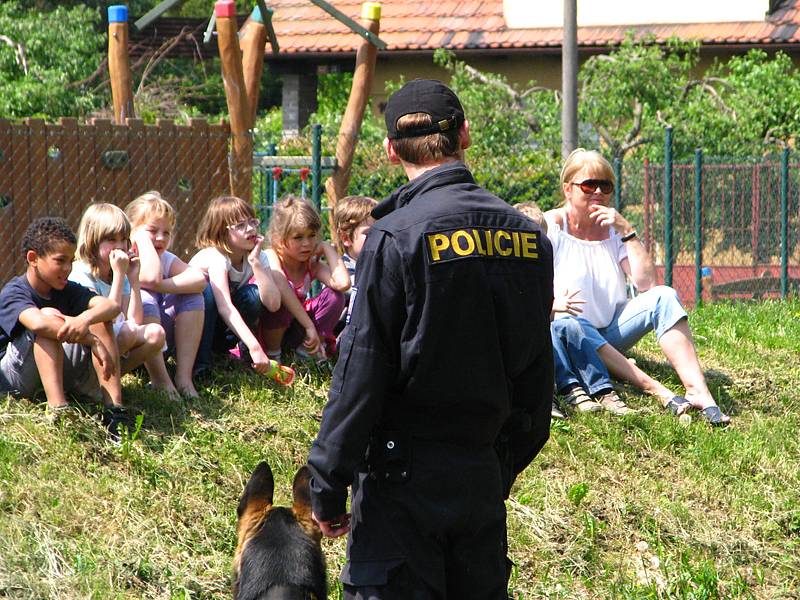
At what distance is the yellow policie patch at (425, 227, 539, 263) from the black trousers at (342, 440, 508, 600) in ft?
1.80

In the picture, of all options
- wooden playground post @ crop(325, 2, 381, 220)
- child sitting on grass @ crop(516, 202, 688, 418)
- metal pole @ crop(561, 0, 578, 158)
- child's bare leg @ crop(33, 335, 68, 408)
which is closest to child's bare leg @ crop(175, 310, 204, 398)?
child's bare leg @ crop(33, 335, 68, 408)

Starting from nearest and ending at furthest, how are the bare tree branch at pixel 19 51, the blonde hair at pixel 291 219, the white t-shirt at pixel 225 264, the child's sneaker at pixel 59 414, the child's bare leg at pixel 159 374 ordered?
the child's sneaker at pixel 59 414 → the child's bare leg at pixel 159 374 → the white t-shirt at pixel 225 264 → the blonde hair at pixel 291 219 → the bare tree branch at pixel 19 51

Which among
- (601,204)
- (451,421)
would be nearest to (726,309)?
(601,204)

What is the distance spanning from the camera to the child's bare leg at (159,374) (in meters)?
6.16

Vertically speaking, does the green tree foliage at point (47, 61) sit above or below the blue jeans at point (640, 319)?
above

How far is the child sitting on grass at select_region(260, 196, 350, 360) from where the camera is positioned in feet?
22.2

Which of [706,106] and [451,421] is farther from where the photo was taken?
[706,106]

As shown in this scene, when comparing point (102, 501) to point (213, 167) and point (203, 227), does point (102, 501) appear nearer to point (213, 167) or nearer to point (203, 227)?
point (203, 227)

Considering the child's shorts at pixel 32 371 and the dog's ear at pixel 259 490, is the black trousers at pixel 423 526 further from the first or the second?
the child's shorts at pixel 32 371

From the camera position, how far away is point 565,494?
19.4 ft

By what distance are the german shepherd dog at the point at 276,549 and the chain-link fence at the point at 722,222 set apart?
29.5 feet

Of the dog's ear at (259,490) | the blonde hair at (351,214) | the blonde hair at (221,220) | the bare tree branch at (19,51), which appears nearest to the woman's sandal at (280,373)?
the blonde hair at (221,220)

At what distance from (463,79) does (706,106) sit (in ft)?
11.9

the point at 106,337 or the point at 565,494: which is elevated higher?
the point at 106,337
